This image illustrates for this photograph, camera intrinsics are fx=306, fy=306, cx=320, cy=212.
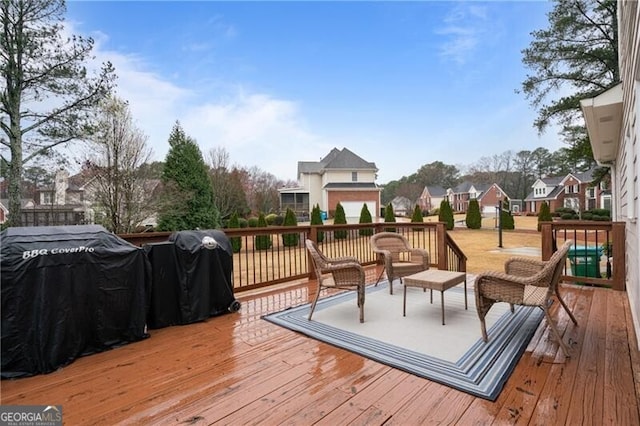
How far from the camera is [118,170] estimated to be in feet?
29.6

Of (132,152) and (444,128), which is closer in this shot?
(132,152)

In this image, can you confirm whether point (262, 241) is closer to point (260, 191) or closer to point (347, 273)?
point (260, 191)

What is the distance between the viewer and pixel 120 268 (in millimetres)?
2775

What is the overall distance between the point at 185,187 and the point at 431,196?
36.6 meters

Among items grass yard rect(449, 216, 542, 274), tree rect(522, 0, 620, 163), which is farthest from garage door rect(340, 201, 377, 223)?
tree rect(522, 0, 620, 163)

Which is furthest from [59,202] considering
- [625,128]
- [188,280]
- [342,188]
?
[342,188]

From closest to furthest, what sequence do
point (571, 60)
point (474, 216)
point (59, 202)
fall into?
point (59, 202) < point (571, 60) < point (474, 216)

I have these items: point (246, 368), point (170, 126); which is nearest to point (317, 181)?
point (170, 126)

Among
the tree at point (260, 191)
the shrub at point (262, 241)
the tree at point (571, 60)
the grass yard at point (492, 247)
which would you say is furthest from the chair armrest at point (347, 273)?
the tree at point (260, 191)

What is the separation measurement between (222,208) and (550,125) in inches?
590

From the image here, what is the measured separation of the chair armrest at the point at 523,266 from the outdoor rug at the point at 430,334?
46cm

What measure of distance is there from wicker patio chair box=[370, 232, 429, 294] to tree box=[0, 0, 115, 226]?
29.5ft

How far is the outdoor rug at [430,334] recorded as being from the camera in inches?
88.4

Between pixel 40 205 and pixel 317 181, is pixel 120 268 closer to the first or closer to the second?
pixel 40 205
